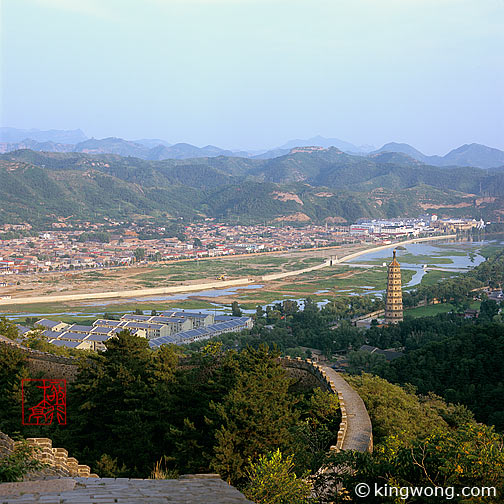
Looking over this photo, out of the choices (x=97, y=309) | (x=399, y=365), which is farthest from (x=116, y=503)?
(x=97, y=309)

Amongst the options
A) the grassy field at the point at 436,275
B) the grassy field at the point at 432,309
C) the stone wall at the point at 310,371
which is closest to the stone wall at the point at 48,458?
the stone wall at the point at 310,371

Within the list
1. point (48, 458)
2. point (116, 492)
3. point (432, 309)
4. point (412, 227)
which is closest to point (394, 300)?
point (432, 309)

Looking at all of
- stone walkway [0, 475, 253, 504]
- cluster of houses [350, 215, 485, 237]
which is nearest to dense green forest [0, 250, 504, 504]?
stone walkway [0, 475, 253, 504]

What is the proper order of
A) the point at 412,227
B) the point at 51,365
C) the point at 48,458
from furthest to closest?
the point at 412,227, the point at 51,365, the point at 48,458

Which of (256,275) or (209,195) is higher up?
(209,195)

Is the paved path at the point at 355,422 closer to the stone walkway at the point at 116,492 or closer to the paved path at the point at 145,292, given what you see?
the stone walkway at the point at 116,492

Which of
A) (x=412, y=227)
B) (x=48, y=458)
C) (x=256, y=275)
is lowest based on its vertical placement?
(x=256, y=275)

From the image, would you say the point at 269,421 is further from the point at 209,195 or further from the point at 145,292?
the point at 209,195
